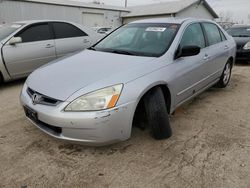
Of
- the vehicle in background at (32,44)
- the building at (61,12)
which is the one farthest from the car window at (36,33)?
the building at (61,12)

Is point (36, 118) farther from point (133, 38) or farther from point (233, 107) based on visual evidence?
point (233, 107)

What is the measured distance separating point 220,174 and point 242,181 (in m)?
0.19

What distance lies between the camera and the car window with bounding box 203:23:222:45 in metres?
4.03

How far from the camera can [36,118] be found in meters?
2.46

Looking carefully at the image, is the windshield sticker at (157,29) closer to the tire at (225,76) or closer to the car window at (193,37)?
the car window at (193,37)

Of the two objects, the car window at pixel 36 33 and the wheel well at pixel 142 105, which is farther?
the car window at pixel 36 33

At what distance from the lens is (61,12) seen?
64.8ft

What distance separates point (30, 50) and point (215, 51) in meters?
3.91

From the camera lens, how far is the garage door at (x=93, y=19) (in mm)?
22250

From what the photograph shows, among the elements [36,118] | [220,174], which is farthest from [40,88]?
[220,174]

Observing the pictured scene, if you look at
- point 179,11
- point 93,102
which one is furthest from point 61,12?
point 93,102

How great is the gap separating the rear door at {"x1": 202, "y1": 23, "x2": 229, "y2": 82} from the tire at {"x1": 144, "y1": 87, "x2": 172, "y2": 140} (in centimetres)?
156

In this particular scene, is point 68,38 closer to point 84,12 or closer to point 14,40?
point 14,40

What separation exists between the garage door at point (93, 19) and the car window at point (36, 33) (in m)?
17.6
